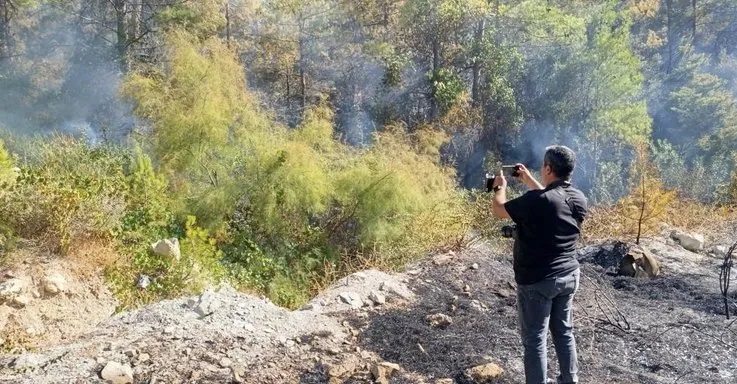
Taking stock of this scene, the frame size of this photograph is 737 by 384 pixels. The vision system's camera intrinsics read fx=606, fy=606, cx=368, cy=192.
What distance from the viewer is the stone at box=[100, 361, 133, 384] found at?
3738 millimetres

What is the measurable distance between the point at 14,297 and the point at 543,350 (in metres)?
4.41

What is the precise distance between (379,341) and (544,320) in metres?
1.64

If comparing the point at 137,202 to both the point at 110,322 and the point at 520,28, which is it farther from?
the point at 520,28

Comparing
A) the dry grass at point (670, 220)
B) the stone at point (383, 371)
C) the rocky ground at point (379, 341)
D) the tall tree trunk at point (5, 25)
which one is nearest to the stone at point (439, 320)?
the rocky ground at point (379, 341)

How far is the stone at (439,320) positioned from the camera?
4884 millimetres

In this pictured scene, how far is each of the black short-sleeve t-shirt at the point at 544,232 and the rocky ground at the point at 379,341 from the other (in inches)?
44.9

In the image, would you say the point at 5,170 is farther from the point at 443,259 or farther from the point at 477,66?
the point at 477,66

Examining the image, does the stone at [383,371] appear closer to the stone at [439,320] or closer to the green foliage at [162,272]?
the stone at [439,320]

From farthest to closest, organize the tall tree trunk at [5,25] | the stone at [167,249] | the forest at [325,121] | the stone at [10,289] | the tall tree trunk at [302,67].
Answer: the tall tree trunk at [5,25], the tall tree trunk at [302,67], the forest at [325,121], the stone at [167,249], the stone at [10,289]

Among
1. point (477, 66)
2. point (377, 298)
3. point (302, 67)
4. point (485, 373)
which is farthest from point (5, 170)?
point (477, 66)

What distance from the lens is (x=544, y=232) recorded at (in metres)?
3.13

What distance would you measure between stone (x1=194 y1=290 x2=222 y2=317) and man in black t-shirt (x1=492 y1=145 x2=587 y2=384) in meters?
2.44

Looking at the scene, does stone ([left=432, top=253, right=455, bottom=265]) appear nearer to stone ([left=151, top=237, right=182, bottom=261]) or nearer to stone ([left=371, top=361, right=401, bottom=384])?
stone ([left=371, top=361, right=401, bottom=384])

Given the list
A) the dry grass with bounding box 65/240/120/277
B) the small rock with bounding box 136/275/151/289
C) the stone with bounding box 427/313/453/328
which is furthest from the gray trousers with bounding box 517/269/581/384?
→ the dry grass with bounding box 65/240/120/277
